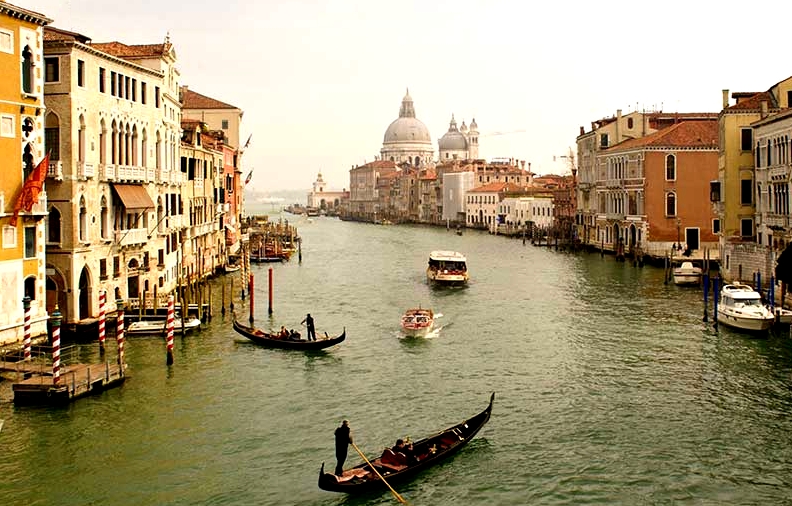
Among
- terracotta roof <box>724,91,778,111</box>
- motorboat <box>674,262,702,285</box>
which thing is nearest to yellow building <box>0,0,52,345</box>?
terracotta roof <box>724,91,778,111</box>

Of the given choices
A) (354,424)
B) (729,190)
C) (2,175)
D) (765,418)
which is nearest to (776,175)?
(729,190)

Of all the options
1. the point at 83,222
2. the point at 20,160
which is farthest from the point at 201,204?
the point at 20,160

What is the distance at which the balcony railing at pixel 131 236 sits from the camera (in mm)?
18031

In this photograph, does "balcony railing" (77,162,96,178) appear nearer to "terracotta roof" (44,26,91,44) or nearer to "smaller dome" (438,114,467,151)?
"terracotta roof" (44,26,91,44)

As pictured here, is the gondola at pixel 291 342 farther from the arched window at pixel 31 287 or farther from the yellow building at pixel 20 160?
the arched window at pixel 31 287

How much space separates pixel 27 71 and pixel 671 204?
25.6m

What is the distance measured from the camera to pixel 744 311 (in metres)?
17.2

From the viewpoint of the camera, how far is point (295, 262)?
3728 centimetres

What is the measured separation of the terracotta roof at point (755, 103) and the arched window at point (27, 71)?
691 inches

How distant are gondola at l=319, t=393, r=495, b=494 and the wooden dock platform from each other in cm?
428

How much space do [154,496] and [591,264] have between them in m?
27.0

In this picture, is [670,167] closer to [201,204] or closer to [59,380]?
[201,204]

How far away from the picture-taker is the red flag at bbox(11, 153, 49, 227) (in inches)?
550

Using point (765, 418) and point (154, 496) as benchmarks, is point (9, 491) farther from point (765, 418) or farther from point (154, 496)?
point (765, 418)
